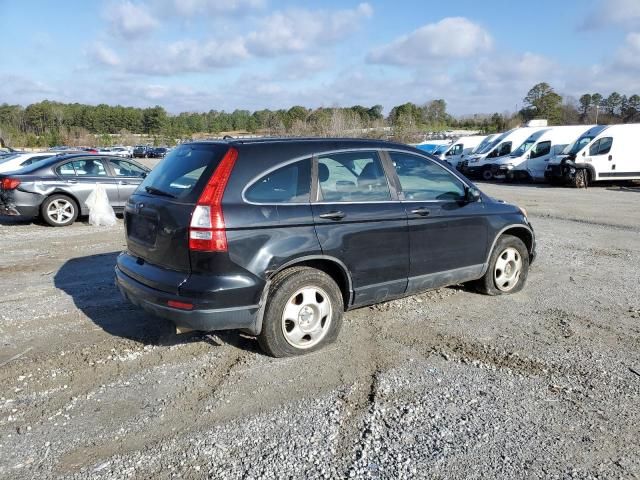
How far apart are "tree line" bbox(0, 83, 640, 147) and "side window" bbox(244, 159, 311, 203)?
41.5 metres

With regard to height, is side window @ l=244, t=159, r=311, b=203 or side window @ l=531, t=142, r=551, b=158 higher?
side window @ l=531, t=142, r=551, b=158

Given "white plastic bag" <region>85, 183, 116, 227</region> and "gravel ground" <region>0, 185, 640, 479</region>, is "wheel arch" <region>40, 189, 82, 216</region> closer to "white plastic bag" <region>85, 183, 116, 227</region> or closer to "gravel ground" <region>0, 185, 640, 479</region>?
"white plastic bag" <region>85, 183, 116, 227</region>

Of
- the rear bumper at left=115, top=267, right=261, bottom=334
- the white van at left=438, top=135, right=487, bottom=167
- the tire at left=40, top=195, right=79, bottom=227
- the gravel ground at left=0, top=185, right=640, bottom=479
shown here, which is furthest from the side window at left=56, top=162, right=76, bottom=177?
Result: the white van at left=438, top=135, right=487, bottom=167

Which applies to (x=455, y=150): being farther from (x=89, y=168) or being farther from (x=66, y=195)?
(x=66, y=195)

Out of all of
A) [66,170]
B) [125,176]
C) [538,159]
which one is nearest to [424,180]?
[125,176]

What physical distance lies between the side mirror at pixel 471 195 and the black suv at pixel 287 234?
0.15 metres

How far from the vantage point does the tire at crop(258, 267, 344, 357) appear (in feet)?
13.5

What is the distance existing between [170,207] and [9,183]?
816 cm

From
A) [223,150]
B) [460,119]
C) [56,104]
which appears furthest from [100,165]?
[56,104]

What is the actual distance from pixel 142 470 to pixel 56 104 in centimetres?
13555

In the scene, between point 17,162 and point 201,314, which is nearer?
point 201,314

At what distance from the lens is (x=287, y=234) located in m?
4.08

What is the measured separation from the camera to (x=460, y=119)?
343 ft

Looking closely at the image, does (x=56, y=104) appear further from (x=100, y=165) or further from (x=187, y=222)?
(x=187, y=222)
